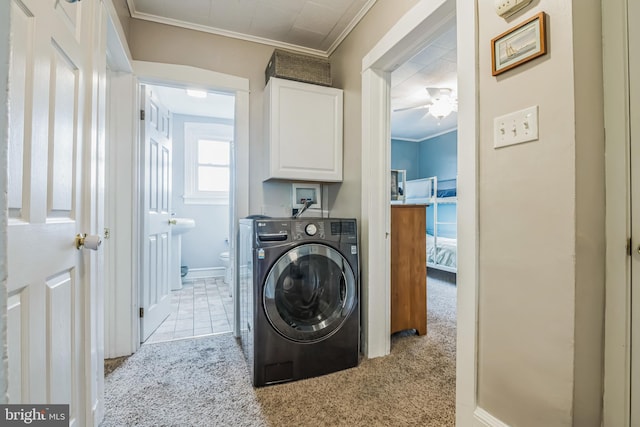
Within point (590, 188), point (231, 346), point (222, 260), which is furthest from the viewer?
point (222, 260)

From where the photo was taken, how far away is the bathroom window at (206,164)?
4.22m

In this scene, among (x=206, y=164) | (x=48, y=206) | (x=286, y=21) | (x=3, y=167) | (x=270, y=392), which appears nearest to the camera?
(x=3, y=167)

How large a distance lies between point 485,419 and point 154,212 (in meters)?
2.50

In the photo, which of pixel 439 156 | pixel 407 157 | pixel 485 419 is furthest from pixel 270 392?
pixel 407 157

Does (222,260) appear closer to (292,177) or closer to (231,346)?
(231,346)

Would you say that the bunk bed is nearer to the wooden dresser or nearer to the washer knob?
the wooden dresser

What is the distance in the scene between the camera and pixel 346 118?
7.25 ft

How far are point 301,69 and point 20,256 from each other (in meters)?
1.97

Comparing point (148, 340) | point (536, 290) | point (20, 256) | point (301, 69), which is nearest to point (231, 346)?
point (148, 340)

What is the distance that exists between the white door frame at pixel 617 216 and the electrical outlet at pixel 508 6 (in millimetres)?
262

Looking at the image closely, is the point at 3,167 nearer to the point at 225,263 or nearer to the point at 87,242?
the point at 87,242

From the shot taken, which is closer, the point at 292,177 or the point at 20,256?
the point at 20,256

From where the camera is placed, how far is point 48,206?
33.2 inches

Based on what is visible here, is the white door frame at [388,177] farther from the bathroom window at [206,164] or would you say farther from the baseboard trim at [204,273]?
the baseboard trim at [204,273]
